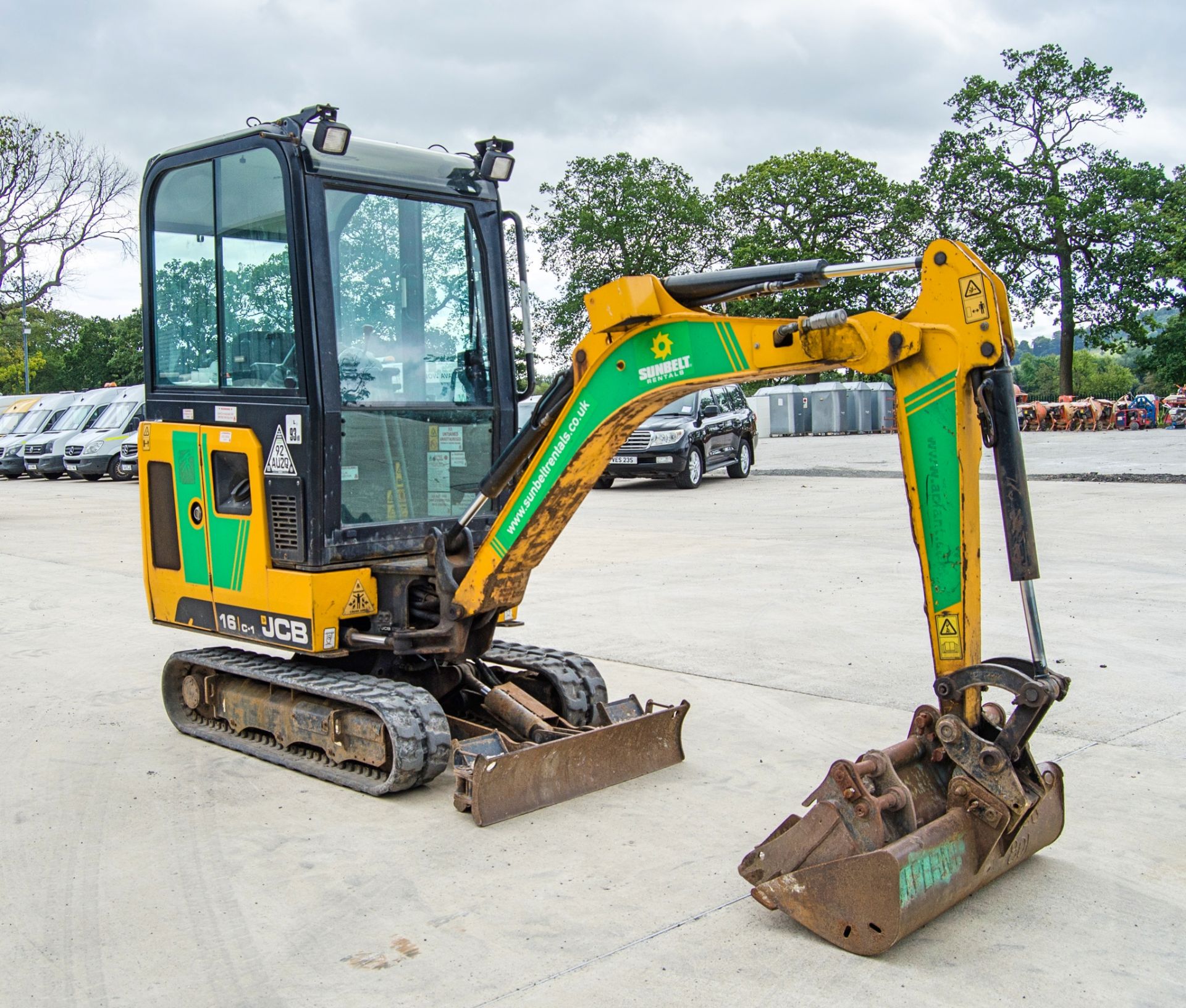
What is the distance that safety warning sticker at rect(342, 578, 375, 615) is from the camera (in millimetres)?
5898

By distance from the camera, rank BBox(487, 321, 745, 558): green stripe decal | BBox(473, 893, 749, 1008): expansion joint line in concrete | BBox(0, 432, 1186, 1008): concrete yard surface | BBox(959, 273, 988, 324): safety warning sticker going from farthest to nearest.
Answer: BBox(487, 321, 745, 558): green stripe decal
BBox(959, 273, 988, 324): safety warning sticker
BBox(0, 432, 1186, 1008): concrete yard surface
BBox(473, 893, 749, 1008): expansion joint line in concrete

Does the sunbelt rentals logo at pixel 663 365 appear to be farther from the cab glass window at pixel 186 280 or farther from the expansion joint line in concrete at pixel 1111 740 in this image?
the expansion joint line in concrete at pixel 1111 740

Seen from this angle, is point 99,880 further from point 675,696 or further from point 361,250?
point 675,696

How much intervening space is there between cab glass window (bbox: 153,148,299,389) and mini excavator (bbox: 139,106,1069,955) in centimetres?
2

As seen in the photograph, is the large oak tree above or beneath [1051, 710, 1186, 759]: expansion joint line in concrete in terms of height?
above

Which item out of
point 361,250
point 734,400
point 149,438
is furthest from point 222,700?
point 734,400

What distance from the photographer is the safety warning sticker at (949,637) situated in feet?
13.9

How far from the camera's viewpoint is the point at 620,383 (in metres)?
5.03

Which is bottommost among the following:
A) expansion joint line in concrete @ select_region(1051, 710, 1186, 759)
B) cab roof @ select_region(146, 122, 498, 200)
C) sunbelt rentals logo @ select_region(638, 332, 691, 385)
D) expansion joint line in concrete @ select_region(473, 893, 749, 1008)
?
expansion joint line in concrete @ select_region(473, 893, 749, 1008)

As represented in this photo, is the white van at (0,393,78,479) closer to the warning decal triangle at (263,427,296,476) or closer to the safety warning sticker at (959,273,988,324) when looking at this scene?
the warning decal triangle at (263,427,296,476)

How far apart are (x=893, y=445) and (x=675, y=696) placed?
2861cm

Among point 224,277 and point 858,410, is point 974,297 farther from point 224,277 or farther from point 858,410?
point 858,410

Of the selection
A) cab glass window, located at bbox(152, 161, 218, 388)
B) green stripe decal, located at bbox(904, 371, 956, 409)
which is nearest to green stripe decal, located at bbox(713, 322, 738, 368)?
green stripe decal, located at bbox(904, 371, 956, 409)

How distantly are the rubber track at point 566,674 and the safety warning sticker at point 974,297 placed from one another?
3.01 meters
